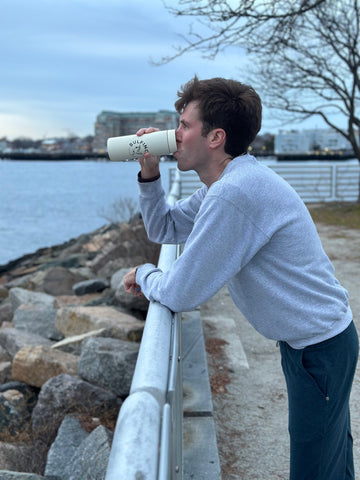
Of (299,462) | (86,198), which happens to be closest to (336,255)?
(299,462)

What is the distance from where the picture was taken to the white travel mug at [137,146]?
2.48 metres

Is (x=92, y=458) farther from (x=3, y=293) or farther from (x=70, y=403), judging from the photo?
(x=3, y=293)

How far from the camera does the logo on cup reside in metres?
2.54

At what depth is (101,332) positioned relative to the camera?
5871 mm

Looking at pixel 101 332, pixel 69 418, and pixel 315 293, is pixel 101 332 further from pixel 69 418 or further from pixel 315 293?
pixel 315 293

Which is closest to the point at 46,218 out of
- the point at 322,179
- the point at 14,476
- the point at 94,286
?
the point at 322,179

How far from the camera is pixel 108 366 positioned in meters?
4.86

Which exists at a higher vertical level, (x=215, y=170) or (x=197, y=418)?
(x=215, y=170)

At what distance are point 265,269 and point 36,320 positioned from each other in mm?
6520

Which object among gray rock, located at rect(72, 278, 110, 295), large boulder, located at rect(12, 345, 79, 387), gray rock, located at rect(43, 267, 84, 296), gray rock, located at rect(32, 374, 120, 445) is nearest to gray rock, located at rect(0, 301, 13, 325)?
gray rock, located at rect(43, 267, 84, 296)

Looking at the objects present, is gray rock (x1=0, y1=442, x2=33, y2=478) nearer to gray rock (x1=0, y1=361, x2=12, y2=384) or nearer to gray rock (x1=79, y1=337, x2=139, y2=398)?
gray rock (x1=79, y1=337, x2=139, y2=398)

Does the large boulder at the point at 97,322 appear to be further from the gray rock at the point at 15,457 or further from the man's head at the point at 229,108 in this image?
the man's head at the point at 229,108

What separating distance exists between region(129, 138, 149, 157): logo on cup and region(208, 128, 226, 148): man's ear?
0.97 ft

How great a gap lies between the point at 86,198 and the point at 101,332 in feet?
148
